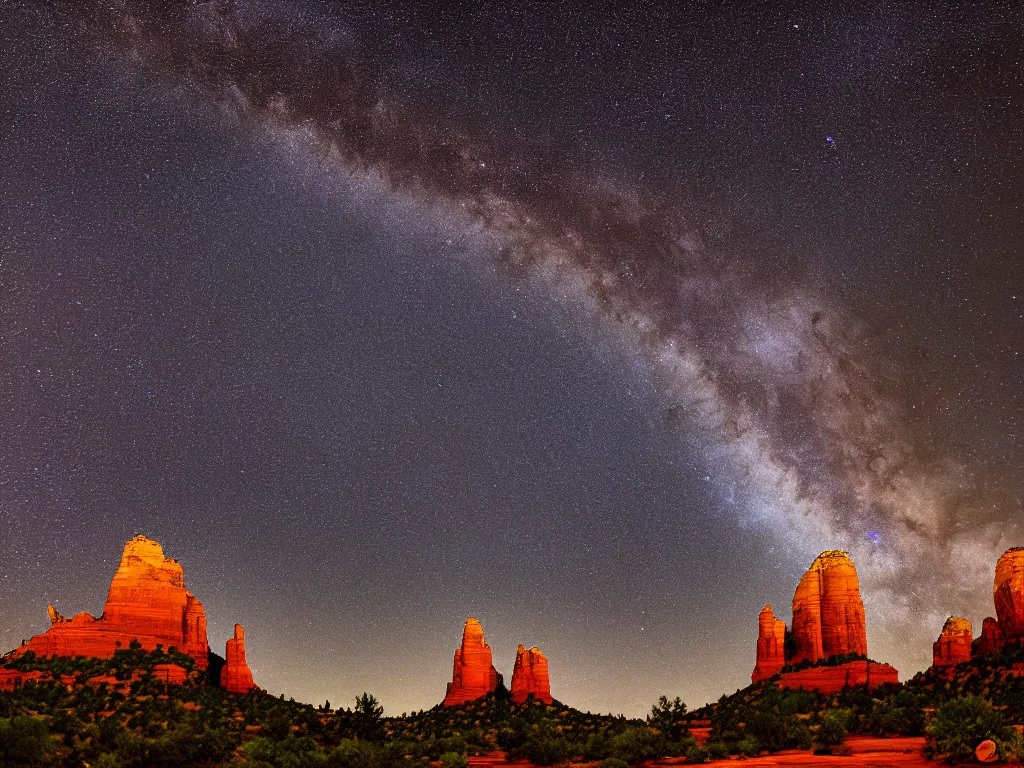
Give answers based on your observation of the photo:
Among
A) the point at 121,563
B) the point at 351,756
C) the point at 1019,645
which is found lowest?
the point at 351,756

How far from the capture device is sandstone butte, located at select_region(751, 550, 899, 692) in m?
82.4

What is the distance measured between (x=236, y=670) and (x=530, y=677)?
86.8ft

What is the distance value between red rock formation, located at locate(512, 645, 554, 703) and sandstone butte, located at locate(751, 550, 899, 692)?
760 inches

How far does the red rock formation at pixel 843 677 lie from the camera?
72.9 metres

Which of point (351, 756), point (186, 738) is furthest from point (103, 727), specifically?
point (351, 756)

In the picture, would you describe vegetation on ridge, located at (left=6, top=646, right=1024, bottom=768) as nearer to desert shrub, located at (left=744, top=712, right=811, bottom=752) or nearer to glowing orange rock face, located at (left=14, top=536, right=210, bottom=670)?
desert shrub, located at (left=744, top=712, right=811, bottom=752)

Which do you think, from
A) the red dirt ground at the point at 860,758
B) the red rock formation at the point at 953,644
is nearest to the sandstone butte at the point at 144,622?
the red dirt ground at the point at 860,758

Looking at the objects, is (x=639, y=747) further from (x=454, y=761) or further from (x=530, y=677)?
(x=530, y=677)

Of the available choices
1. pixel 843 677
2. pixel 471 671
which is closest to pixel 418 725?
pixel 471 671

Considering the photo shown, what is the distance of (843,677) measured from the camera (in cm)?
7431

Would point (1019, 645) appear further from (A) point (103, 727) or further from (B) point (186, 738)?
(A) point (103, 727)

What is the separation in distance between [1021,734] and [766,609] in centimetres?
4246

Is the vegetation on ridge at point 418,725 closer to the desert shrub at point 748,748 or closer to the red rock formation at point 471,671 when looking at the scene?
the desert shrub at point 748,748

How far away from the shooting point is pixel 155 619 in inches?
3194
